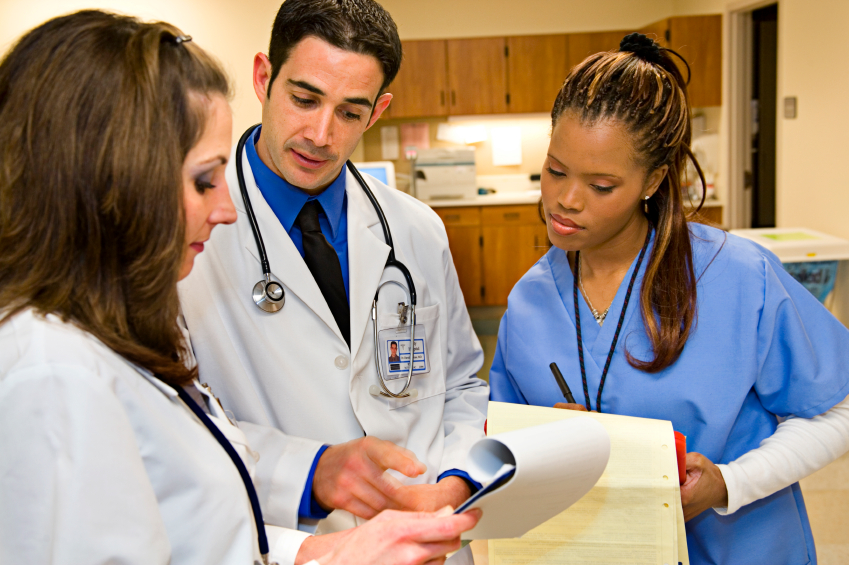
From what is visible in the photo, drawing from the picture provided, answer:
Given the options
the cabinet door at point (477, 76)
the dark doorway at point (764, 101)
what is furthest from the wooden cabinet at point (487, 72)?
the dark doorway at point (764, 101)

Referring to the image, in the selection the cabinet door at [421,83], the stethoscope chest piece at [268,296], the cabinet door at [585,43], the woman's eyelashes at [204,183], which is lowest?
the stethoscope chest piece at [268,296]

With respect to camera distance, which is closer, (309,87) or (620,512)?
(620,512)

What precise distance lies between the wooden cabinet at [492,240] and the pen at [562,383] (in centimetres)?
404

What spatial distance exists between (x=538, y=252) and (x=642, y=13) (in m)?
2.35

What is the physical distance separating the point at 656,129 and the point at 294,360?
761mm

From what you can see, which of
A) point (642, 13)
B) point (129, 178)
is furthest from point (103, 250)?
point (642, 13)

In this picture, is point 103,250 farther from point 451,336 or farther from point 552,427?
point 451,336

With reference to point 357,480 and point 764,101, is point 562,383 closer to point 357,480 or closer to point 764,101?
point 357,480

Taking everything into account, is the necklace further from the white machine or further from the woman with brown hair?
the white machine

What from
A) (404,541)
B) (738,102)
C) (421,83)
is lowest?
(404,541)

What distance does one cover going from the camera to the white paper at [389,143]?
584 cm

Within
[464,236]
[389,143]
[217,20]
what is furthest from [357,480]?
[389,143]

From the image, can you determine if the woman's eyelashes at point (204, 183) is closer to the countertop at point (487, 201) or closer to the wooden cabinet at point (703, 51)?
the countertop at point (487, 201)

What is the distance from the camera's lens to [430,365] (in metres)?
1.33
